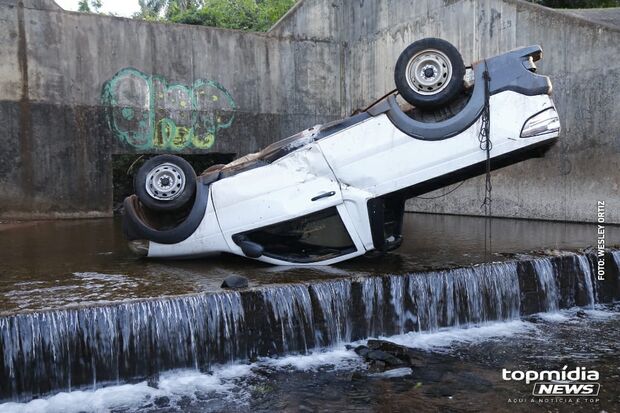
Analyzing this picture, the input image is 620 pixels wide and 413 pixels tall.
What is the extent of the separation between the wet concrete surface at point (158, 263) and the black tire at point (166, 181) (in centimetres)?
70

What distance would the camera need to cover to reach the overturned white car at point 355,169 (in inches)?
235

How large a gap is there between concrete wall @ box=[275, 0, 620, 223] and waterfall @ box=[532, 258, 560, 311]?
4753mm

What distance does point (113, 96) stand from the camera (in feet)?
46.5

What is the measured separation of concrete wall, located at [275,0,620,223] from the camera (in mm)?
10734

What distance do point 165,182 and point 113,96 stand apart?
886cm

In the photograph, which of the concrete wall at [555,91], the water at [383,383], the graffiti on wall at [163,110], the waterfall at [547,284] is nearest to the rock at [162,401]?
the water at [383,383]

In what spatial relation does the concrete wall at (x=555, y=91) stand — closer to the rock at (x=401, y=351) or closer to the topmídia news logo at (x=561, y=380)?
the topmídia news logo at (x=561, y=380)

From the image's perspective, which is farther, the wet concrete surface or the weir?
the wet concrete surface

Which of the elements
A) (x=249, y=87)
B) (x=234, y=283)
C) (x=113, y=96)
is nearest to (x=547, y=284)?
(x=234, y=283)

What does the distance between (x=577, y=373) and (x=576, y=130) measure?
25.6 feet

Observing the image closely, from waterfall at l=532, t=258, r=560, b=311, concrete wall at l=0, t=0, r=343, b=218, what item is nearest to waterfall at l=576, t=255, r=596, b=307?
waterfall at l=532, t=258, r=560, b=311

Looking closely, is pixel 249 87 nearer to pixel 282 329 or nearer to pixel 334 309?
pixel 334 309

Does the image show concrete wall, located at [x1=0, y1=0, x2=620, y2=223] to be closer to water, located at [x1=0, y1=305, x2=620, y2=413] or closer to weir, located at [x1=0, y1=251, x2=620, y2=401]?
weir, located at [x1=0, y1=251, x2=620, y2=401]

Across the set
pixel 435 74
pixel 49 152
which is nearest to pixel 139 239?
pixel 435 74
